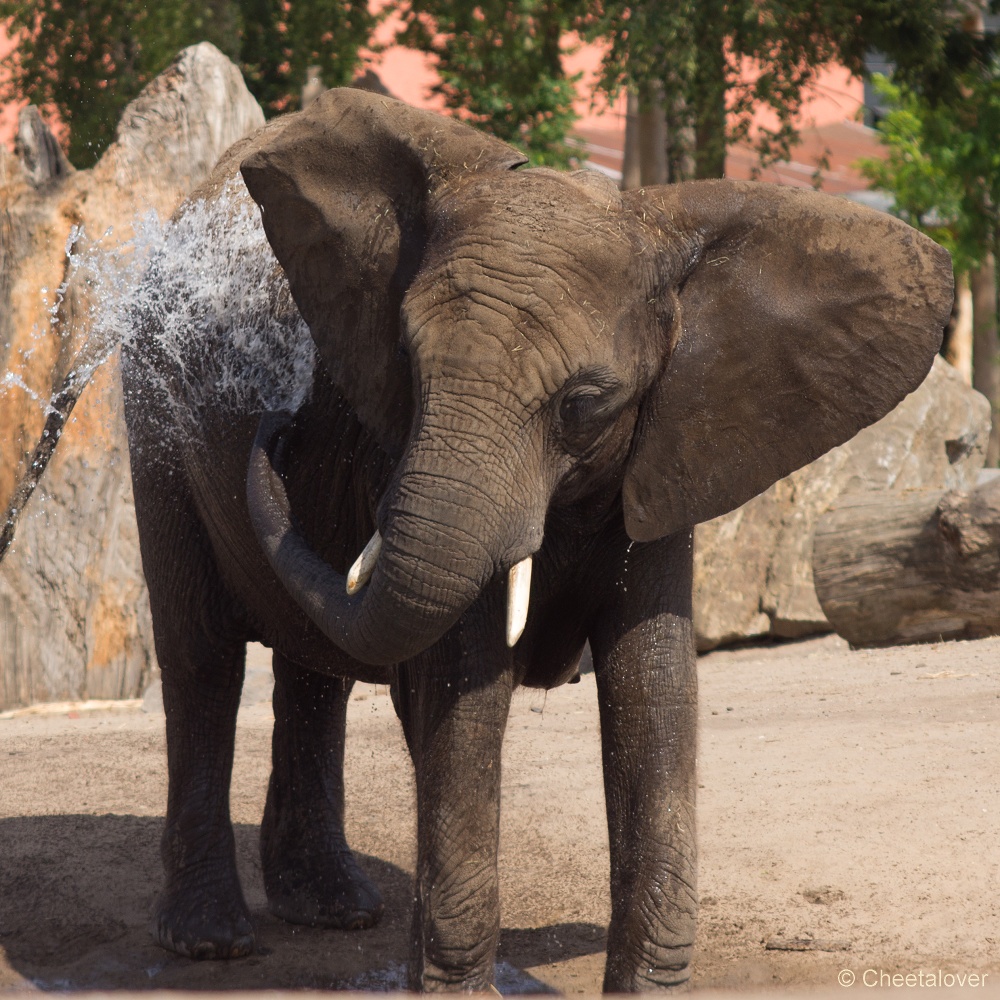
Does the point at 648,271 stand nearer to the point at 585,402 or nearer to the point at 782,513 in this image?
the point at 585,402

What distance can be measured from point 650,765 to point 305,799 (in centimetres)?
204

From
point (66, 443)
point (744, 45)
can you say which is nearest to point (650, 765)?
point (66, 443)

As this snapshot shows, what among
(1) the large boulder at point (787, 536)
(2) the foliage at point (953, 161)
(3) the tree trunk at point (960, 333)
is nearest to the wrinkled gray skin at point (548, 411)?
(1) the large boulder at point (787, 536)

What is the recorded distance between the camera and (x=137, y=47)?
20328 millimetres

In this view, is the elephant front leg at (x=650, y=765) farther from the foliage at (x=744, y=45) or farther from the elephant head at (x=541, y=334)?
the foliage at (x=744, y=45)

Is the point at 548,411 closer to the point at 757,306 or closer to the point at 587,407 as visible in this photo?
the point at 587,407

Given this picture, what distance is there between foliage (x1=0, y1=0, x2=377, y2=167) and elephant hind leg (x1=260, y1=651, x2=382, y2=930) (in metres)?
13.0

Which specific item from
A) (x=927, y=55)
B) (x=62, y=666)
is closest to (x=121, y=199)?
(x=62, y=666)

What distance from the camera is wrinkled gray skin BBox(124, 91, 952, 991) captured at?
Answer: 3480 mm

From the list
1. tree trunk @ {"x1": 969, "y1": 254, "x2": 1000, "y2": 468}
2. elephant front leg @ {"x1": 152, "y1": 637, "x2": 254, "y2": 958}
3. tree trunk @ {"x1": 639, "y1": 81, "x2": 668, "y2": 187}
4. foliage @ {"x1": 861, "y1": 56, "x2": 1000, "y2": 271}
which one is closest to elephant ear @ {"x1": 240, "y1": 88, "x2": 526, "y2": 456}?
elephant front leg @ {"x1": 152, "y1": 637, "x2": 254, "y2": 958}

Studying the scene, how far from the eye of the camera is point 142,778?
23.6 ft

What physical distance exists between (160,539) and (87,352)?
4.60m

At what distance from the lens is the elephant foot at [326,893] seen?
553cm

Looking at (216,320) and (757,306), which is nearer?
(757,306)
